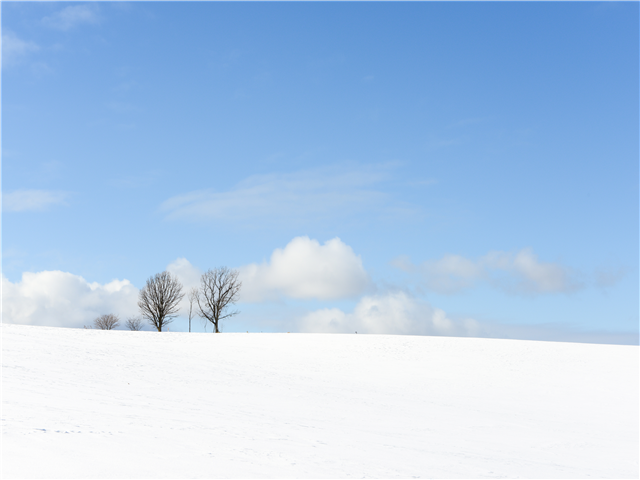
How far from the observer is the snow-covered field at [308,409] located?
9.09 metres

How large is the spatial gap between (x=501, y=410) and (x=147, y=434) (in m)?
15.1

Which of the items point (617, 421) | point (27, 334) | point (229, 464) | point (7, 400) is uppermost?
point (27, 334)

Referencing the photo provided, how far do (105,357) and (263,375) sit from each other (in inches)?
298

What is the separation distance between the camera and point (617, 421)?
19969 millimetres

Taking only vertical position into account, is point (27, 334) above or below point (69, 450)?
above

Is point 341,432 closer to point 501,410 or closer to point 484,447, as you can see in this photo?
point 484,447

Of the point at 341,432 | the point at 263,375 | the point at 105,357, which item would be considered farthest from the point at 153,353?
the point at 341,432

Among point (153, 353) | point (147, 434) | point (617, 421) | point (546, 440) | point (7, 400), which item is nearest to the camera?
point (147, 434)

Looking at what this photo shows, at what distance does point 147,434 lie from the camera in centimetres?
1019

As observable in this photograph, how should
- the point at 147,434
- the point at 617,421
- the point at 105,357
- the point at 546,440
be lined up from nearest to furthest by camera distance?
the point at 147,434 < the point at 546,440 < the point at 617,421 < the point at 105,357

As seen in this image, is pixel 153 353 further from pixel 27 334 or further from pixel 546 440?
pixel 546 440

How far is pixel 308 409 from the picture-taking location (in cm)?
1620

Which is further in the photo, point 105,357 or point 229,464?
point 105,357

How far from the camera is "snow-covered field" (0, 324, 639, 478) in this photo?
9.09 m
